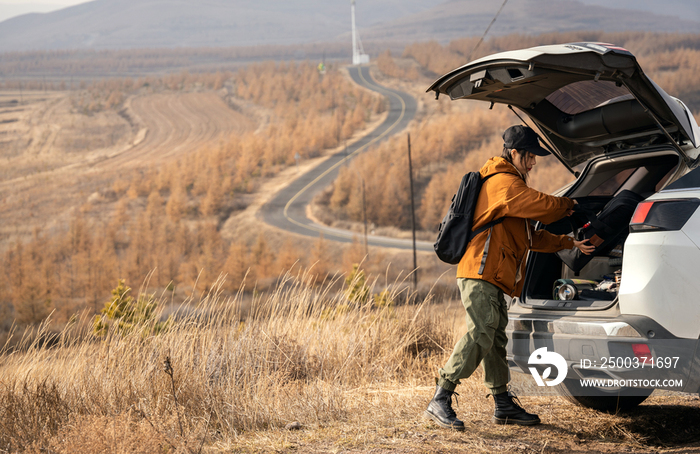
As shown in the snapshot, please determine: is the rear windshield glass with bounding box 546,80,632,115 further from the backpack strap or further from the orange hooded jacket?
the backpack strap

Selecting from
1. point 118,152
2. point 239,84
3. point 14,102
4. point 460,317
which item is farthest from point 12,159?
point 460,317

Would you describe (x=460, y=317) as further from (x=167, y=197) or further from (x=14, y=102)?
(x=14, y=102)

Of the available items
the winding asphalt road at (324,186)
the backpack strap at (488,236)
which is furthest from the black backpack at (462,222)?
the winding asphalt road at (324,186)

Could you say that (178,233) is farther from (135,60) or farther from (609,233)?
(135,60)

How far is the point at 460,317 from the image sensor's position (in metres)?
7.37

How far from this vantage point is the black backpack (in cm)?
330

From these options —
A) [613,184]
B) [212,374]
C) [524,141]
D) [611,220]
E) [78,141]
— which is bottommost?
[78,141]

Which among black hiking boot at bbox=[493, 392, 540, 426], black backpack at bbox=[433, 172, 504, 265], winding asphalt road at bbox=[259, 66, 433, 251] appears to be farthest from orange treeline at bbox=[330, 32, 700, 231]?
black hiking boot at bbox=[493, 392, 540, 426]

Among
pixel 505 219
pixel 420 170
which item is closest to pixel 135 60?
pixel 420 170

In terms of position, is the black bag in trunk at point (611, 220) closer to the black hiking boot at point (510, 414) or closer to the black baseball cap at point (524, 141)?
the black baseball cap at point (524, 141)

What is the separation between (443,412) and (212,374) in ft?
6.43

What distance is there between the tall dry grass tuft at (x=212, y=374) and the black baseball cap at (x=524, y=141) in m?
2.11

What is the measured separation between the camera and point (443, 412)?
342 centimetres

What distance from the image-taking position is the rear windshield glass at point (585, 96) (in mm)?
3703
